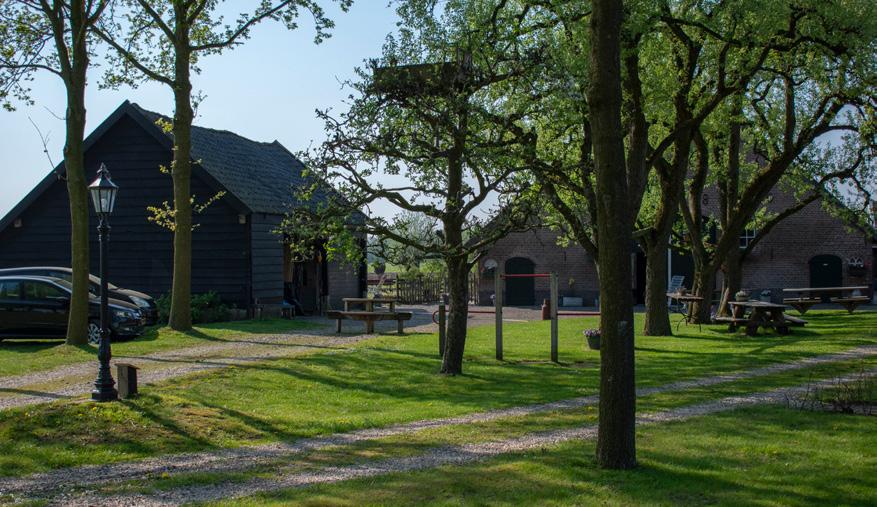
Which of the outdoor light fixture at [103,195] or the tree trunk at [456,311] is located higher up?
the outdoor light fixture at [103,195]

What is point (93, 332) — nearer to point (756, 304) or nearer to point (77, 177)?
point (77, 177)

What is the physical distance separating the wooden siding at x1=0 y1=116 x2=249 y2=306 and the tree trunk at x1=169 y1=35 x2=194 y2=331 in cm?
441

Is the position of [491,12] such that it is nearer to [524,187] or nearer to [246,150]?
[524,187]

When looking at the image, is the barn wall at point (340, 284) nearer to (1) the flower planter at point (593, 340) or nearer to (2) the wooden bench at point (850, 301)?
(1) the flower planter at point (593, 340)

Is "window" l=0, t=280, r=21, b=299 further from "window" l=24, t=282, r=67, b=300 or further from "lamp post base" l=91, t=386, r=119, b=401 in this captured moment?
"lamp post base" l=91, t=386, r=119, b=401

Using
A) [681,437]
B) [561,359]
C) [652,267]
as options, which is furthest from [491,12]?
[681,437]

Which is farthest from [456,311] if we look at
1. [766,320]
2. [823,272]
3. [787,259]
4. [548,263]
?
[823,272]

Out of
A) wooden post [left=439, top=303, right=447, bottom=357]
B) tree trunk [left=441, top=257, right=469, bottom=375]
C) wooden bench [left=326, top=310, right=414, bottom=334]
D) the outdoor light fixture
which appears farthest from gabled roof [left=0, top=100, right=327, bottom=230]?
the outdoor light fixture

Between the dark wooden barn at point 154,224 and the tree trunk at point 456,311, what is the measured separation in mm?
11158

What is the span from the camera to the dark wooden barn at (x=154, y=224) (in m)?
26.8

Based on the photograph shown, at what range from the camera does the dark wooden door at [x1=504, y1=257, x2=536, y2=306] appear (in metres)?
40.5

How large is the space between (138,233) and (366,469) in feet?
69.8

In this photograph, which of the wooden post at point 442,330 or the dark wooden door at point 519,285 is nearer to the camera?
the wooden post at point 442,330

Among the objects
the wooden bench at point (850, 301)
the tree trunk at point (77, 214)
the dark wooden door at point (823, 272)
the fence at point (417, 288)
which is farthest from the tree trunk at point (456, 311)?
the dark wooden door at point (823, 272)
